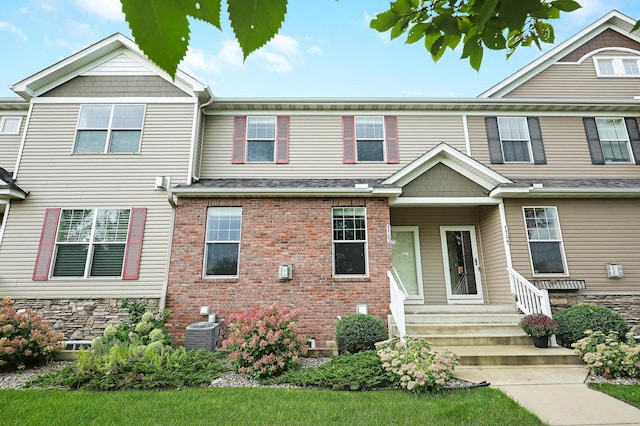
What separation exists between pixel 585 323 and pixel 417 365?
14.1 feet

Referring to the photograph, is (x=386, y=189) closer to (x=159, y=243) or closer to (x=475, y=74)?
(x=159, y=243)

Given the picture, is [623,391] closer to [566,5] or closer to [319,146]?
[566,5]

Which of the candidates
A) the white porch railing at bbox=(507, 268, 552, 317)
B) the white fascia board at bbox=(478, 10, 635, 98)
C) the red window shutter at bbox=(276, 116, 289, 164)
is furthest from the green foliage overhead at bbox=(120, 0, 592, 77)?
the white fascia board at bbox=(478, 10, 635, 98)

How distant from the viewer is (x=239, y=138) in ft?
34.7

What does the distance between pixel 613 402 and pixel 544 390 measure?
77cm

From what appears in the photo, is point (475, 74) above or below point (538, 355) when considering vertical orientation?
above

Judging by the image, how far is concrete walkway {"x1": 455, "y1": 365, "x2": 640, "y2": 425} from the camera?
4035mm

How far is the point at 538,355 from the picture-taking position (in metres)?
6.38

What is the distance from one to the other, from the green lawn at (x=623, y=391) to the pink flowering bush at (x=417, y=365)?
2005 millimetres

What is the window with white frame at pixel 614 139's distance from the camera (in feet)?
35.1

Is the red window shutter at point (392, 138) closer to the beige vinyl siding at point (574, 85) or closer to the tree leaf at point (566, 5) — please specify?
the beige vinyl siding at point (574, 85)

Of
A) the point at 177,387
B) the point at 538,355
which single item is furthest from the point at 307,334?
the point at 538,355

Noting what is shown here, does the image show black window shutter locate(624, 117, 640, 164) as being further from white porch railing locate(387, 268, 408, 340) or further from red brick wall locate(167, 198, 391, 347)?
white porch railing locate(387, 268, 408, 340)

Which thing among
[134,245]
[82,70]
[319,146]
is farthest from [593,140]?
[82,70]
